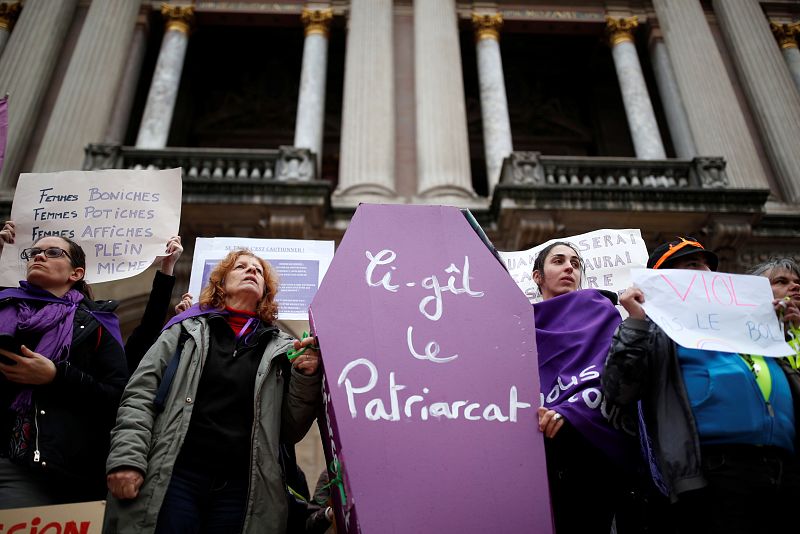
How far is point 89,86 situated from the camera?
35.4ft

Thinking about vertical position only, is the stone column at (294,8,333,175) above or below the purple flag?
above

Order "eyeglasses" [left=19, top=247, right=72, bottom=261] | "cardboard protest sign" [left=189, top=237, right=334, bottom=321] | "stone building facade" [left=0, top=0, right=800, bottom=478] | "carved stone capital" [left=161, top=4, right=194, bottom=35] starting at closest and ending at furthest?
"eyeglasses" [left=19, top=247, right=72, bottom=261] < "cardboard protest sign" [left=189, top=237, right=334, bottom=321] < "stone building facade" [left=0, top=0, right=800, bottom=478] < "carved stone capital" [left=161, top=4, right=194, bottom=35]

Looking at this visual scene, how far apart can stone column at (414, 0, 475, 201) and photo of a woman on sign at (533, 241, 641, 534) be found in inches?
270

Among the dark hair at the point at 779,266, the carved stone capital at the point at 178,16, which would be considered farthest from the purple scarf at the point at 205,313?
the carved stone capital at the point at 178,16

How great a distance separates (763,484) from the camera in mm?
2242

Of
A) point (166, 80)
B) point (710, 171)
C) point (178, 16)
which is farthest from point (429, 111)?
point (178, 16)

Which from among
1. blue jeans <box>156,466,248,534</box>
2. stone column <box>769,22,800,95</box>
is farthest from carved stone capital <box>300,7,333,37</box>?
blue jeans <box>156,466,248,534</box>

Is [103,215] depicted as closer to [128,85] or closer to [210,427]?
[210,427]

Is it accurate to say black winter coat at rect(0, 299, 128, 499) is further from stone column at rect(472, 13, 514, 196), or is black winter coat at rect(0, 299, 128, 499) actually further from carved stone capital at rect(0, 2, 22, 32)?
carved stone capital at rect(0, 2, 22, 32)

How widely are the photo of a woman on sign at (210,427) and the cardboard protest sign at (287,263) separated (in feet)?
3.77

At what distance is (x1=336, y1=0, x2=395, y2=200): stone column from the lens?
9844 millimetres

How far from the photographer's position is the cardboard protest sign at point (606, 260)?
439 cm

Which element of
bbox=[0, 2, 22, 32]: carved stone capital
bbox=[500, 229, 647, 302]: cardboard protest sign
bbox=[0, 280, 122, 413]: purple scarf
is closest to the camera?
bbox=[0, 280, 122, 413]: purple scarf

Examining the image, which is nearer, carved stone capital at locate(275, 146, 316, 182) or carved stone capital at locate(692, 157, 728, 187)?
carved stone capital at locate(275, 146, 316, 182)
